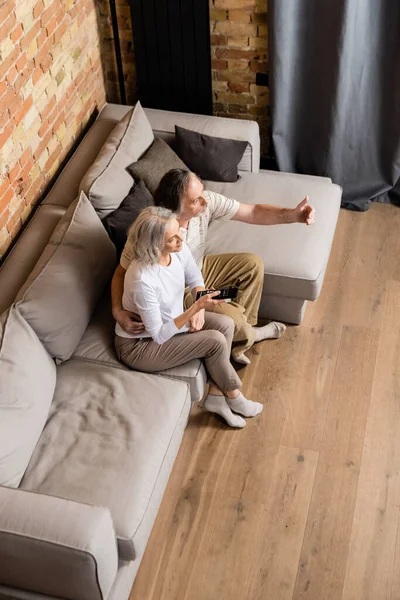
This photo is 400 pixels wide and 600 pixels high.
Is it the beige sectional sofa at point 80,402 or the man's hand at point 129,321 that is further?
the man's hand at point 129,321

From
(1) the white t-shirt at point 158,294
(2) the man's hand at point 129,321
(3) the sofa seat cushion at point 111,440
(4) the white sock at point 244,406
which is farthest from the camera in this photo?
(4) the white sock at point 244,406

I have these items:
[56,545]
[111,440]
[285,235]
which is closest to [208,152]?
[285,235]

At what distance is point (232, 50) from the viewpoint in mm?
4137

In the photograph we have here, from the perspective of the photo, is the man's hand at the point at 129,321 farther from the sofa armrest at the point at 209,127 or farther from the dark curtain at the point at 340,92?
the dark curtain at the point at 340,92

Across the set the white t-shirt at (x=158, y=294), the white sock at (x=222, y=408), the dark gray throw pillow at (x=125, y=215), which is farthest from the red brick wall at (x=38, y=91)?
the white sock at (x=222, y=408)

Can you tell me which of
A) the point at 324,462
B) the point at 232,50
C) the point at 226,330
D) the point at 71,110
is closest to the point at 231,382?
the point at 226,330

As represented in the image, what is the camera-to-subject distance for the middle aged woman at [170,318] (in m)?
2.84

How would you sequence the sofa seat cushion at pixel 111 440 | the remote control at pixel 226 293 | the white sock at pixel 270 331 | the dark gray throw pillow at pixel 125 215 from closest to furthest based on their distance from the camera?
the sofa seat cushion at pixel 111 440 < the remote control at pixel 226 293 < the dark gray throw pillow at pixel 125 215 < the white sock at pixel 270 331

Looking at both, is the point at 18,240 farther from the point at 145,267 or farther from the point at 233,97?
the point at 233,97

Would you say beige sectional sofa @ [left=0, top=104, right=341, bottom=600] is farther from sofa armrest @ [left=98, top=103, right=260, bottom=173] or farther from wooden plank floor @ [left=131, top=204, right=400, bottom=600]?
sofa armrest @ [left=98, top=103, right=260, bottom=173]

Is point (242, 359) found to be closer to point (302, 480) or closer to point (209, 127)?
point (302, 480)

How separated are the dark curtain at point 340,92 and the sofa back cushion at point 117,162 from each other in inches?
32.9

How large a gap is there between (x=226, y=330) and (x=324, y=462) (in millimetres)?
708

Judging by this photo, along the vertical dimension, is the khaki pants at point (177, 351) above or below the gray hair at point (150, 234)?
below
